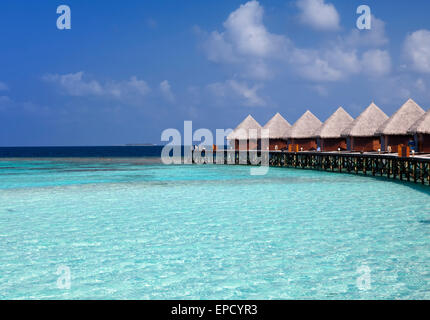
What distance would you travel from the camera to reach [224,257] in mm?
7324

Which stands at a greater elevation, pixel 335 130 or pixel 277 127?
pixel 277 127

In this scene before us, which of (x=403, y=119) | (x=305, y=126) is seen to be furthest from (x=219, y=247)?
(x=305, y=126)

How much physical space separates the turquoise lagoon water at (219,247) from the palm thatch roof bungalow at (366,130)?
40.9 ft

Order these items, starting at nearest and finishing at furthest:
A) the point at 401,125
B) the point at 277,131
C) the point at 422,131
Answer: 1. the point at 422,131
2. the point at 401,125
3. the point at 277,131

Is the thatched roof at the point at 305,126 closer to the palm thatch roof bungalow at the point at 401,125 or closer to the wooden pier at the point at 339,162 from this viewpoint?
the wooden pier at the point at 339,162

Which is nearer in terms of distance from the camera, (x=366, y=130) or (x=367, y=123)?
(x=366, y=130)

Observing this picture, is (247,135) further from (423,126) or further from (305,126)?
(423,126)

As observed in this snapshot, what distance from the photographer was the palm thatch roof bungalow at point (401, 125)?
2334cm

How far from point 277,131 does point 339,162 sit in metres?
9.18

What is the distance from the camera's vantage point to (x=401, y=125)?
2339 centimetres

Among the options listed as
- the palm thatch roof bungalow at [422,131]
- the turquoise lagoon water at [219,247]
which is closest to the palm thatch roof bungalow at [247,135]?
the palm thatch roof bungalow at [422,131]
